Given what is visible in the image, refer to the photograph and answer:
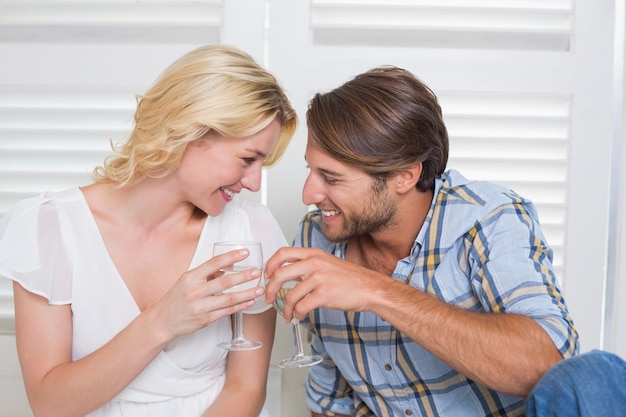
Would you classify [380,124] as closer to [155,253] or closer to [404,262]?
A: [404,262]

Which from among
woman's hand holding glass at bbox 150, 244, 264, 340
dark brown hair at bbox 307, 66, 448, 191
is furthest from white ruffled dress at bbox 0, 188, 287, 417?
dark brown hair at bbox 307, 66, 448, 191

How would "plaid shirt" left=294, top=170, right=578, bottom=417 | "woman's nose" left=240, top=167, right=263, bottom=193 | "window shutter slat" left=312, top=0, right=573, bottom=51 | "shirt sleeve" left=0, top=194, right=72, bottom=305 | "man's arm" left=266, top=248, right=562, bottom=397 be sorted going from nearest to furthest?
"man's arm" left=266, top=248, right=562, bottom=397, "plaid shirt" left=294, top=170, right=578, bottom=417, "shirt sleeve" left=0, top=194, right=72, bottom=305, "woman's nose" left=240, top=167, right=263, bottom=193, "window shutter slat" left=312, top=0, right=573, bottom=51

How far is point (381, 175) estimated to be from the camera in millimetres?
1785

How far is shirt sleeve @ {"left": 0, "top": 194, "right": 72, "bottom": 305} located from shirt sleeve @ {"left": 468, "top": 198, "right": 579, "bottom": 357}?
992 millimetres

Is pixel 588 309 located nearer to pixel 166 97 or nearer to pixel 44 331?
pixel 166 97

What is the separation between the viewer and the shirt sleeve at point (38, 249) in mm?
1648

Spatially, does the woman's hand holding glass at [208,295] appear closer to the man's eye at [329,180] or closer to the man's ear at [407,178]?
the man's eye at [329,180]

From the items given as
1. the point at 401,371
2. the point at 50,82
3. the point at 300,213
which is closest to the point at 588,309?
the point at 401,371

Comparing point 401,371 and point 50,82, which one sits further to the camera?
point 50,82

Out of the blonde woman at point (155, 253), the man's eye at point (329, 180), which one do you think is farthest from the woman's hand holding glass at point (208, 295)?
the man's eye at point (329, 180)

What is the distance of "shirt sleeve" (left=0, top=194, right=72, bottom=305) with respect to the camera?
5.41 feet

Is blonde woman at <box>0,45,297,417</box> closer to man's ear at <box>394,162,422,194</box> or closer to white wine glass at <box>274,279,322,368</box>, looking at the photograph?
white wine glass at <box>274,279,322,368</box>

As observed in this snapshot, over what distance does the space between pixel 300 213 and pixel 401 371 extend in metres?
0.70

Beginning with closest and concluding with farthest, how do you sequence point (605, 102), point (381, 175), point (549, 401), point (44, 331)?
point (549, 401), point (44, 331), point (381, 175), point (605, 102)
